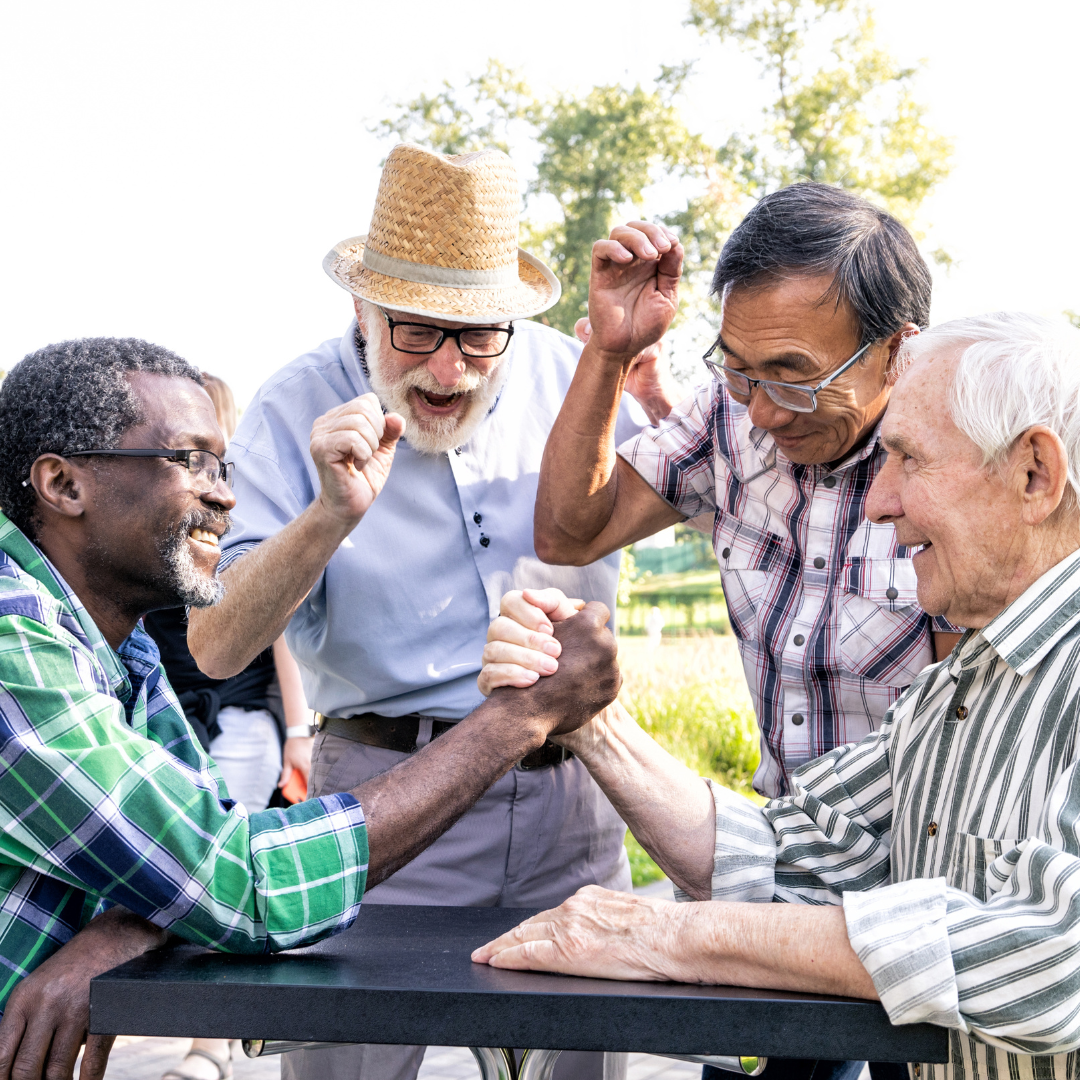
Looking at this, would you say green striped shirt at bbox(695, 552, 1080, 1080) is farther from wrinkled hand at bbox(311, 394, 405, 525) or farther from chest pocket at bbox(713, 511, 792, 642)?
wrinkled hand at bbox(311, 394, 405, 525)

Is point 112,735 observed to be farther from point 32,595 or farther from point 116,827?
point 32,595

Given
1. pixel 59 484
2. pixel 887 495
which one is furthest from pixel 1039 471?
pixel 59 484

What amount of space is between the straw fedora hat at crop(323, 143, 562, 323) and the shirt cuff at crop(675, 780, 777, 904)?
4.15 feet

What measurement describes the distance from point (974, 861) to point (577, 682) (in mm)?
760

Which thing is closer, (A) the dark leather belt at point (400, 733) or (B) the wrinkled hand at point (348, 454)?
(B) the wrinkled hand at point (348, 454)

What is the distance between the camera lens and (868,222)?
2.40 metres

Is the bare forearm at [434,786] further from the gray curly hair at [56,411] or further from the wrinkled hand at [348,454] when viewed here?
the gray curly hair at [56,411]

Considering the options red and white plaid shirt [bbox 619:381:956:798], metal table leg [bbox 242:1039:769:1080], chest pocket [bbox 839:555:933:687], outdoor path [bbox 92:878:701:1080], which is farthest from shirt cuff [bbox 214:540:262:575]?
outdoor path [bbox 92:878:701:1080]

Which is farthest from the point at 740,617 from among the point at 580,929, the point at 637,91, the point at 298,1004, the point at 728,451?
the point at 637,91

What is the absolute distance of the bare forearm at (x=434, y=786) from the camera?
73.2 inches

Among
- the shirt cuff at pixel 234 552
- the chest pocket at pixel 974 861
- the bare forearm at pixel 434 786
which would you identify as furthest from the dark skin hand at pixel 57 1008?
the chest pocket at pixel 974 861

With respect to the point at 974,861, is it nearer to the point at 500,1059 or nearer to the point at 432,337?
the point at 500,1059

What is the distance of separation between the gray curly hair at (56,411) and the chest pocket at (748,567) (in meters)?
1.34

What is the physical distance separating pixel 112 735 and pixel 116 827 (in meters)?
0.14
